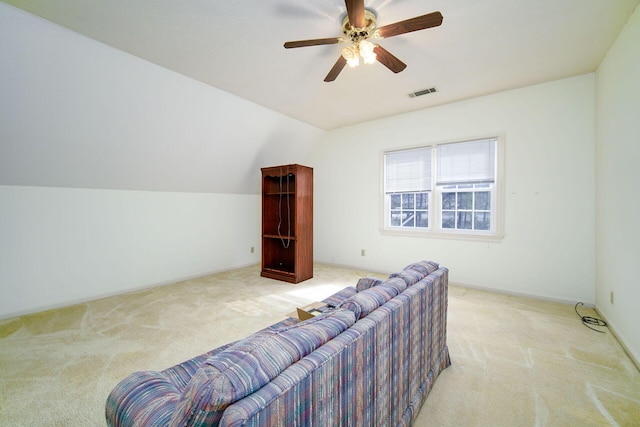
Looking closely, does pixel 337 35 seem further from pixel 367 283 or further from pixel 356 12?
pixel 367 283

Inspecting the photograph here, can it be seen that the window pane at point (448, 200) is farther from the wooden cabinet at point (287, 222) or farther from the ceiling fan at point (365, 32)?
the ceiling fan at point (365, 32)

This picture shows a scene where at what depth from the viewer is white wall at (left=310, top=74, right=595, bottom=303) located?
3.15 meters

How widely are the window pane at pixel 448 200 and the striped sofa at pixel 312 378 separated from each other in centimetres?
279

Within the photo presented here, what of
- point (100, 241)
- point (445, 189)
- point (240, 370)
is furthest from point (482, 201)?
point (100, 241)

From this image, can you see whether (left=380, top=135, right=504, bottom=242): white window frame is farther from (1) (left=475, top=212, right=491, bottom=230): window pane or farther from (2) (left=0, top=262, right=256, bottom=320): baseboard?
(2) (left=0, top=262, right=256, bottom=320): baseboard

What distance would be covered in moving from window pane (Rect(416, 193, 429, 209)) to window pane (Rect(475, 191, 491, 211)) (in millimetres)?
686

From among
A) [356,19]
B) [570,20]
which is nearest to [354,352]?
[356,19]

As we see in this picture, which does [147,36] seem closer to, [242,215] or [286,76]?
[286,76]

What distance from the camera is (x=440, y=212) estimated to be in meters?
4.10

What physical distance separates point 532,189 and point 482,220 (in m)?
0.69

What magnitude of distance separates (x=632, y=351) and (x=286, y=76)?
3.96m

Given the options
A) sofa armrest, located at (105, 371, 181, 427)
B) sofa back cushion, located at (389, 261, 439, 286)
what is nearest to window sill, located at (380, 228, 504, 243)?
sofa back cushion, located at (389, 261, 439, 286)

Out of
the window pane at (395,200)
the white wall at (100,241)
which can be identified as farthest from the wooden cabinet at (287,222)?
the window pane at (395,200)

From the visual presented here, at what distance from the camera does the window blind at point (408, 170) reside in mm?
4199
